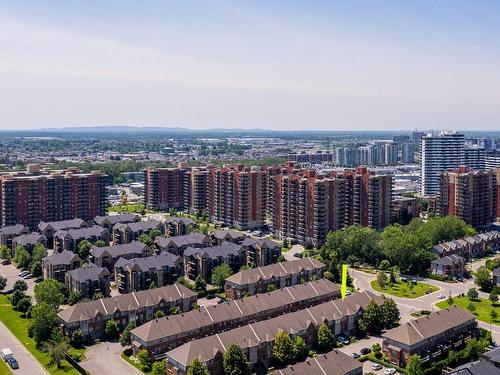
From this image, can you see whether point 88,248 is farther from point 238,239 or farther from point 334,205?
point 334,205

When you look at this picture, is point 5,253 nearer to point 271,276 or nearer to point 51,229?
point 51,229

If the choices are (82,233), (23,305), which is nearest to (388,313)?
(23,305)

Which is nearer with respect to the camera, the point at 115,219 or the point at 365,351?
the point at 365,351

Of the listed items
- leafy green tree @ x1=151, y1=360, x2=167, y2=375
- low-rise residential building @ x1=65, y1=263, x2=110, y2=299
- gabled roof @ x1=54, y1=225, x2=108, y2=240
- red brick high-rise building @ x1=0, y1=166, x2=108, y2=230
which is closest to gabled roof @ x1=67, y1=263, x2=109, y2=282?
low-rise residential building @ x1=65, y1=263, x2=110, y2=299

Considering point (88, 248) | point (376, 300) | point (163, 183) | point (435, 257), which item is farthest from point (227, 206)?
point (376, 300)

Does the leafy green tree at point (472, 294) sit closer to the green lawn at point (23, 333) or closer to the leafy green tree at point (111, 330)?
the leafy green tree at point (111, 330)

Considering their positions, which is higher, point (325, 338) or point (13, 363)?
point (325, 338)
